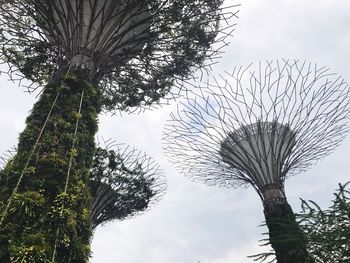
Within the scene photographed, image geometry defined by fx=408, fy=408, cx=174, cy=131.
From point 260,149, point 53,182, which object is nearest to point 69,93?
point 53,182

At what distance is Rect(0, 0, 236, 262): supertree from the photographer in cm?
358

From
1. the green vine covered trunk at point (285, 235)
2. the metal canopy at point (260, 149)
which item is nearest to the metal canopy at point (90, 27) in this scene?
the metal canopy at point (260, 149)

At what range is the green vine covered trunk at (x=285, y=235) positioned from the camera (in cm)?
493

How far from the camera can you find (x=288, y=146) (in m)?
8.42

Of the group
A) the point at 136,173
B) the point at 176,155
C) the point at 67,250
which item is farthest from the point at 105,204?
the point at 67,250

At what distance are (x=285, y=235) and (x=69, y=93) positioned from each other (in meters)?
3.27

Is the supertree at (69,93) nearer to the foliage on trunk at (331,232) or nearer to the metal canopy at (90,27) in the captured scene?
the metal canopy at (90,27)

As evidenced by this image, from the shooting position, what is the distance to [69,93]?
527cm

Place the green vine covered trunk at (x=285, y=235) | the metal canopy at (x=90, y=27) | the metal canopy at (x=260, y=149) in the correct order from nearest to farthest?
the green vine covered trunk at (x=285, y=235) < the metal canopy at (x=90, y=27) < the metal canopy at (x=260, y=149)

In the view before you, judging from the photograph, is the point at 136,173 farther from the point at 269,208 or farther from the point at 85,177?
the point at 85,177

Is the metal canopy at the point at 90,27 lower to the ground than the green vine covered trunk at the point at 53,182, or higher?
higher

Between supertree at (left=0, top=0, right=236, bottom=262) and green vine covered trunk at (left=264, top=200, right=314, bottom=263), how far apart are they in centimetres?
247

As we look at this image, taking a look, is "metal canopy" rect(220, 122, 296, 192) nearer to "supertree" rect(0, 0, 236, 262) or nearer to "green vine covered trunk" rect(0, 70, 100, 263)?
"supertree" rect(0, 0, 236, 262)

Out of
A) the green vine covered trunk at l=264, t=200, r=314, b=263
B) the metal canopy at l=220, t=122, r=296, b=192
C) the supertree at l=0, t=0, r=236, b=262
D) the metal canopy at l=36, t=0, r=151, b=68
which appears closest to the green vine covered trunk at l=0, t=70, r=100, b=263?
the supertree at l=0, t=0, r=236, b=262
